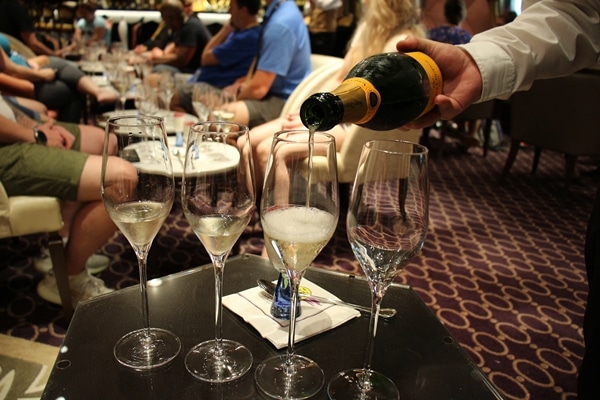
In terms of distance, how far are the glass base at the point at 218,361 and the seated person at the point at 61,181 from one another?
114 cm

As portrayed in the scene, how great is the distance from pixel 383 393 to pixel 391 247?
0.27 metres

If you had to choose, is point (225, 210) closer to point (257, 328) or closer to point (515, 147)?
point (257, 328)

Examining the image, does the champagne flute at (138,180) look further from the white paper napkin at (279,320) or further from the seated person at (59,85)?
the seated person at (59,85)

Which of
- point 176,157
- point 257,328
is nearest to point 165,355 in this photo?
point 257,328

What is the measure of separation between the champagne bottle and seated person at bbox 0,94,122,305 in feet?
4.09

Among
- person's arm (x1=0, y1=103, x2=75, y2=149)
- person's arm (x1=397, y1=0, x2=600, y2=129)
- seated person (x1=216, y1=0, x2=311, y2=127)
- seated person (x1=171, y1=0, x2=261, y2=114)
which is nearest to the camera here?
person's arm (x1=397, y1=0, x2=600, y2=129)

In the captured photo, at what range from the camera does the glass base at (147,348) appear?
2.85 ft

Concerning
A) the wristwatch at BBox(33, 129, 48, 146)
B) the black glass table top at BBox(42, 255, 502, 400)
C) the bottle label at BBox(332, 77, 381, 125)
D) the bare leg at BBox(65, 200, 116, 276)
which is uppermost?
the bottle label at BBox(332, 77, 381, 125)

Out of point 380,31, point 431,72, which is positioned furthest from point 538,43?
point 380,31

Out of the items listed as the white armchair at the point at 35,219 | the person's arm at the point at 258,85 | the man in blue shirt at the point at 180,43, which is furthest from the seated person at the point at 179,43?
the white armchair at the point at 35,219

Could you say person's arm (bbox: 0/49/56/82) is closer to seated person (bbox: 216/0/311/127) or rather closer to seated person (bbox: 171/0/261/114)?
seated person (bbox: 171/0/261/114)

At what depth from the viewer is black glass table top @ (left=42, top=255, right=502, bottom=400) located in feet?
2.70

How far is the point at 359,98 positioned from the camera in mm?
876

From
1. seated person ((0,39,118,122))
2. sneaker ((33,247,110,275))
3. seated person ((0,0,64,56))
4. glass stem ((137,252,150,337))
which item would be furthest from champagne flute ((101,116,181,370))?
seated person ((0,0,64,56))
